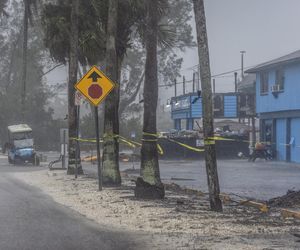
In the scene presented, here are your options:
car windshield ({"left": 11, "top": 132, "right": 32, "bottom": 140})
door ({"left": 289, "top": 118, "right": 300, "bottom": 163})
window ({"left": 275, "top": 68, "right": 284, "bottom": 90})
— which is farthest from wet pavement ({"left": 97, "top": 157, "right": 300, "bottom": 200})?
car windshield ({"left": 11, "top": 132, "right": 32, "bottom": 140})

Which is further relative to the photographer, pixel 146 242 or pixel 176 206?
pixel 176 206

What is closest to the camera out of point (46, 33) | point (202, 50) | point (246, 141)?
point (202, 50)

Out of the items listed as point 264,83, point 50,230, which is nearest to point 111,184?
point 50,230

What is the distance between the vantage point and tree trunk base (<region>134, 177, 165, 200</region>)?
16.1m

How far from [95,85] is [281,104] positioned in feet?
65.5

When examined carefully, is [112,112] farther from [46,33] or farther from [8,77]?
[8,77]

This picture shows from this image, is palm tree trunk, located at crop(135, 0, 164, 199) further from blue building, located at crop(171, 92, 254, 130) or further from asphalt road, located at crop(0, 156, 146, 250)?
blue building, located at crop(171, 92, 254, 130)

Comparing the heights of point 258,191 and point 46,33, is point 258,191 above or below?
below

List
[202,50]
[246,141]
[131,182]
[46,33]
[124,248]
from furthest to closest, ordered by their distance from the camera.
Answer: [246,141], [46,33], [131,182], [202,50], [124,248]

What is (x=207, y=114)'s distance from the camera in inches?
533

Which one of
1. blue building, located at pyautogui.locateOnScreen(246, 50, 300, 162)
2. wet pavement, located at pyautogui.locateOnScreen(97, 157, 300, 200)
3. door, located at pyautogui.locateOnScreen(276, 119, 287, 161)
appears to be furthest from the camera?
door, located at pyautogui.locateOnScreen(276, 119, 287, 161)

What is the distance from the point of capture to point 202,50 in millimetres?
13680

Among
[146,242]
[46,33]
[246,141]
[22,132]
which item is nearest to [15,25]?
[22,132]

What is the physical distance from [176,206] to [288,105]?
874 inches
